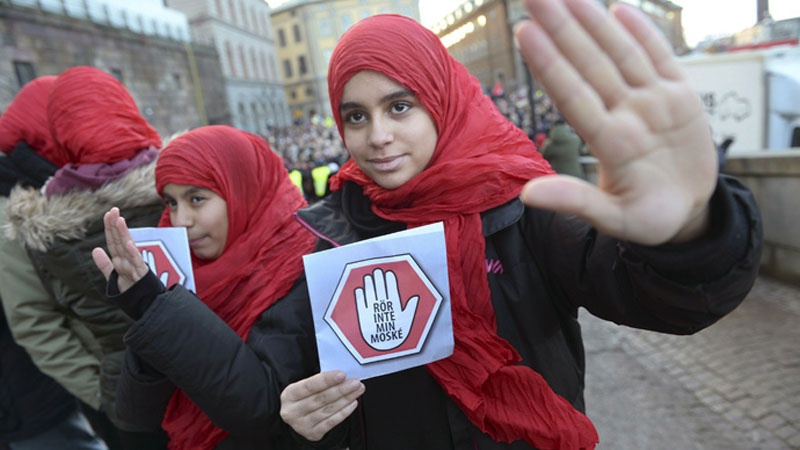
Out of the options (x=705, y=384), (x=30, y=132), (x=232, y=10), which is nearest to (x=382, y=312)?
(x=30, y=132)

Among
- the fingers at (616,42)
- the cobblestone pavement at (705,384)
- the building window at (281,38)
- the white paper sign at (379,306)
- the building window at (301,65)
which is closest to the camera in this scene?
the fingers at (616,42)

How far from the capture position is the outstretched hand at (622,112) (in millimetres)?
743

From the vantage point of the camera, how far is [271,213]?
1952mm

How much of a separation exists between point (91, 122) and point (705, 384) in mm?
4021

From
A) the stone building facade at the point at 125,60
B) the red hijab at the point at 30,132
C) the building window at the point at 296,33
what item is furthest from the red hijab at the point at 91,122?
the building window at the point at 296,33

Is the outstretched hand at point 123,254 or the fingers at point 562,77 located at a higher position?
the fingers at point 562,77

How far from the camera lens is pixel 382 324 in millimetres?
1241

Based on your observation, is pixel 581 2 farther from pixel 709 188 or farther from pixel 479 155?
pixel 479 155

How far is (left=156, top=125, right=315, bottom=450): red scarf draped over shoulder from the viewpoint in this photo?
165cm

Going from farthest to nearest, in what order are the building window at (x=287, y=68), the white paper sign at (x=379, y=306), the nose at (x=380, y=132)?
1. the building window at (x=287, y=68)
2. the nose at (x=380, y=132)
3. the white paper sign at (x=379, y=306)

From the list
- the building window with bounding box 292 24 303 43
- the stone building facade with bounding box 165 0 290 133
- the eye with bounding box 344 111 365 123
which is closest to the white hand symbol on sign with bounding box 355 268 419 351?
the eye with bounding box 344 111 365 123

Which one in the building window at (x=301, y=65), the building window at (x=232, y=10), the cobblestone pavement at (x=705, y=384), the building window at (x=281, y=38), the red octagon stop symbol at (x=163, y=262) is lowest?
the cobblestone pavement at (x=705, y=384)

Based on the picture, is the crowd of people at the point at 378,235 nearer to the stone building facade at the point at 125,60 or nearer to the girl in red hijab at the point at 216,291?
the girl in red hijab at the point at 216,291

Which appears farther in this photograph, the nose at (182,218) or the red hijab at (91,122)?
the red hijab at (91,122)
